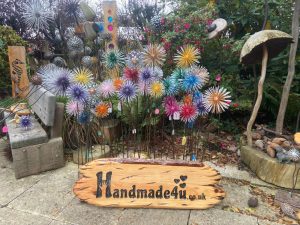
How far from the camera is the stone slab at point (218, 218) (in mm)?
2229

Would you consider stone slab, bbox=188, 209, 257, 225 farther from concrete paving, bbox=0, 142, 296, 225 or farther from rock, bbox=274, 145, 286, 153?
rock, bbox=274, 145, 286, 153

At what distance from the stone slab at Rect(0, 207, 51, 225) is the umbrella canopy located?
2.55 m

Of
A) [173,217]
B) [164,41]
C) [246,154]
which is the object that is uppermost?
[164,41]

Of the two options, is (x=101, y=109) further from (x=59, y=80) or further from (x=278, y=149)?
(x=278, y=149)

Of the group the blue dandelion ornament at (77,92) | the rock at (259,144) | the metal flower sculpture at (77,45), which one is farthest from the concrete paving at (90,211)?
the metal flower sculpture at (77,45)

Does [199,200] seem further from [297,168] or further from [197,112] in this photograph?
[297,168]

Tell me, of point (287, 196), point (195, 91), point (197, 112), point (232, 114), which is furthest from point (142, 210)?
point (232, 114)

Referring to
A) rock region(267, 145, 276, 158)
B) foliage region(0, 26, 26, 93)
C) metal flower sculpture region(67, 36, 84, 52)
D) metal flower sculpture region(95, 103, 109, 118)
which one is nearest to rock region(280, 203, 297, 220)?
rock region(267, 145, 276, 158)

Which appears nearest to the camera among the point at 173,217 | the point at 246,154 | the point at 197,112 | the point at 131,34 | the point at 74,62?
the point at 173,217

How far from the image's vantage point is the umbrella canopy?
101 inches

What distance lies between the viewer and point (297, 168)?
2664mm

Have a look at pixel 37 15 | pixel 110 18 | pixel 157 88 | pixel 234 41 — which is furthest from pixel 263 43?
pixel 37 15

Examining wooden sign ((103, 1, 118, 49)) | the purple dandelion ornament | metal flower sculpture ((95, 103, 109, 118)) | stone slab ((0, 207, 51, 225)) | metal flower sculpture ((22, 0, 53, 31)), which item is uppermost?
metal flower sculpture ((22, 0, 53, 31))

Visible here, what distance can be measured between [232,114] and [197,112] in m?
2.04
